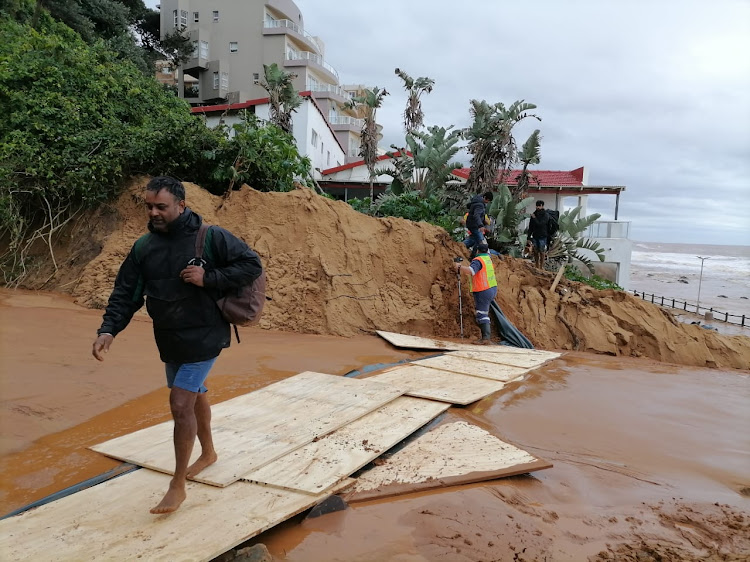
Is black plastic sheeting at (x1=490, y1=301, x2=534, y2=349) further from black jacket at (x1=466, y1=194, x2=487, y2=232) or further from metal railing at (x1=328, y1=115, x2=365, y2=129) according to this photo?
metal railing at (x1=328, y1=115, x2=365, y2=129)

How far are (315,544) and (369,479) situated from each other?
29.2 inches

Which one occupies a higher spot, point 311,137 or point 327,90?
point 327,90

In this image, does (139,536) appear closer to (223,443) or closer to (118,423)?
(223,443)

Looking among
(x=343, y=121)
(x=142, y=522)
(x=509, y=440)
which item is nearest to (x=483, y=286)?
(x=509, y=440)

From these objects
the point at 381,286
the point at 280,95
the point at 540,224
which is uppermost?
the point at 280,95

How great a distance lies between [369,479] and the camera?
338cm

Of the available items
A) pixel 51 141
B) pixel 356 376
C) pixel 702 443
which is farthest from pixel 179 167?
pixel 702 443

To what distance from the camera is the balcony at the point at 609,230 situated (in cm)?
2005

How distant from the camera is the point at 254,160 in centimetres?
1040

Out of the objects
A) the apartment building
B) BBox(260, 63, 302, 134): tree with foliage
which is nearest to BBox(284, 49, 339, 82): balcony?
the apartment building

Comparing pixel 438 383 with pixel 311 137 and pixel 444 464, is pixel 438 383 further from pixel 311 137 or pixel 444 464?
pixel 311 137

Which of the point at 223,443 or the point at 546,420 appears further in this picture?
the point at 546,420

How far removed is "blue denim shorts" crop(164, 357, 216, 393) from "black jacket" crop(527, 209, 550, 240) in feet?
33.4

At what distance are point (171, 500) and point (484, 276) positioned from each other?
681 centimetres
